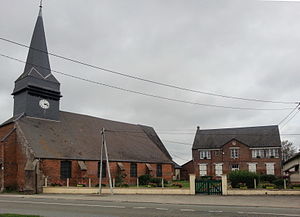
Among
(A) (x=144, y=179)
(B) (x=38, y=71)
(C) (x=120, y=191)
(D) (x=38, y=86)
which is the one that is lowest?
(C) (x=120, y=191)

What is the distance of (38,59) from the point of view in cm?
3553

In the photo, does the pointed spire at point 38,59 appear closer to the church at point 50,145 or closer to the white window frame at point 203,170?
the church at point 50,145

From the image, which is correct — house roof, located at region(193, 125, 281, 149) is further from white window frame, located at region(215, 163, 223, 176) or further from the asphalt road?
the asphalt road

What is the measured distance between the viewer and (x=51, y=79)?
36.4 m

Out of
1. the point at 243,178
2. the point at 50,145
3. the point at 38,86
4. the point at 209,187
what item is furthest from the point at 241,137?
the point at 38,86

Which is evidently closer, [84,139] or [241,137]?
[84,139]

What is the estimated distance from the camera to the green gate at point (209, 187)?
24375mm

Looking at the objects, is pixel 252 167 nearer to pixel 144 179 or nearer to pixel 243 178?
pixel 144 179

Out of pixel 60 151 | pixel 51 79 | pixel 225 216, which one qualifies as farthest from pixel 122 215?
pixel 51 79

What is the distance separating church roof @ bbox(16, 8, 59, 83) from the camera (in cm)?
3497

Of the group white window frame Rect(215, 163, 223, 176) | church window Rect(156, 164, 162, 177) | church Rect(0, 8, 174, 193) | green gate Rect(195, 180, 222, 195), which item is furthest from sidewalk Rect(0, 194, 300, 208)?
white window frame Rect(215, 163, 223, 176)

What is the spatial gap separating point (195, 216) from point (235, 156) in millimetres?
43541

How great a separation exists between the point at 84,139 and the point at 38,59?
10217 mm

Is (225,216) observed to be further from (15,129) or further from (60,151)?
(15,129)
